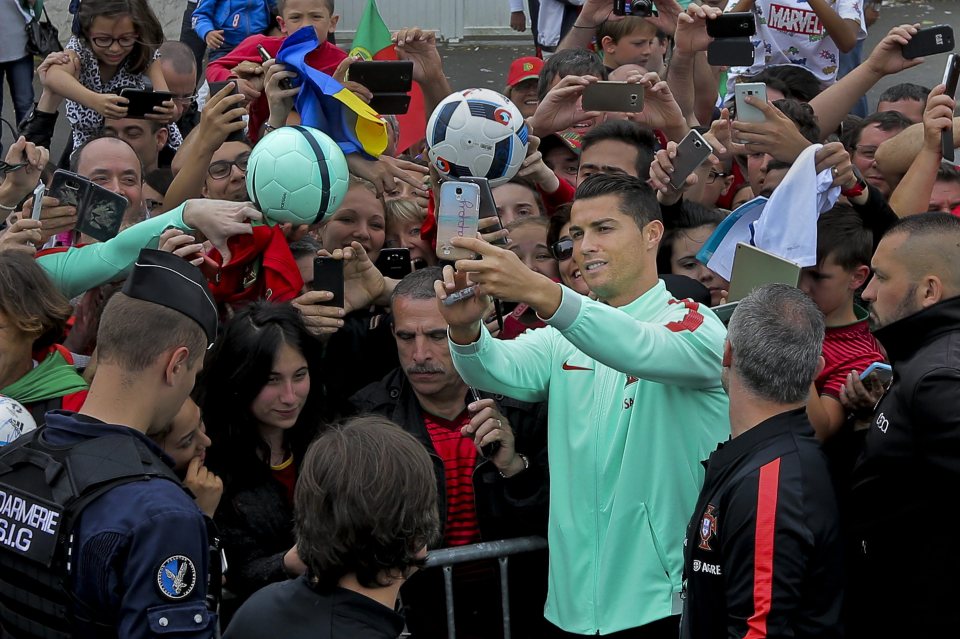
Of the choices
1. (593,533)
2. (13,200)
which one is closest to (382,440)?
(593,533)

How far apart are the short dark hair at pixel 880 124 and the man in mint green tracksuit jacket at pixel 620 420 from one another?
2865 mm

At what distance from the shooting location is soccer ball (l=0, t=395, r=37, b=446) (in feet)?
12.0

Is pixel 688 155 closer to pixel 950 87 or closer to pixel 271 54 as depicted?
pixel 950 87

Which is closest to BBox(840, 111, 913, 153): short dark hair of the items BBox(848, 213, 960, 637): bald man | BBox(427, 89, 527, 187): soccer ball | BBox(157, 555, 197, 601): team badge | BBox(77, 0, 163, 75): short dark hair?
BBox(427, 89, 527, 187): soccer ball

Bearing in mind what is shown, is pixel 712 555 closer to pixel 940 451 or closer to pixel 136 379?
pixel 940 451

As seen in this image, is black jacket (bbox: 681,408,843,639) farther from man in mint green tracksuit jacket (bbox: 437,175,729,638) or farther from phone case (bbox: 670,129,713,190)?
phone case (bbox: 670,129,713,190)

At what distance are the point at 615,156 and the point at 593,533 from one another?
7.73 ft

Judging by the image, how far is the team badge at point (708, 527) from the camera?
336cm

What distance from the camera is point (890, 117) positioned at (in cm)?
640

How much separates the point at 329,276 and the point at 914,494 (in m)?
2.42

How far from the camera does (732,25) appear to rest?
5.98 meters

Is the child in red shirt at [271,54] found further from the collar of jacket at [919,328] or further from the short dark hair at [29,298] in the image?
the collar of jacket at [919,328]

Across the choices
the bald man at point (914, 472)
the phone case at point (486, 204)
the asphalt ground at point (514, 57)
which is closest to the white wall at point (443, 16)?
the asphalt ground at point (514, 57)

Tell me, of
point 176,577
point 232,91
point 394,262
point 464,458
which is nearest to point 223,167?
point 232,91
